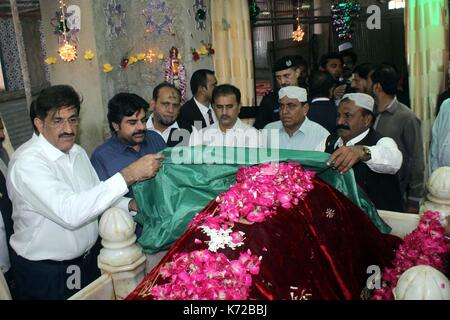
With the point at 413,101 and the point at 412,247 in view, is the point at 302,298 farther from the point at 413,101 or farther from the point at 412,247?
the point at 413,101

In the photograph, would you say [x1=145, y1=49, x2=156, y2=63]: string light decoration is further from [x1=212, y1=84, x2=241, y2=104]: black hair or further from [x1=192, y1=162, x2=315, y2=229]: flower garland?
[x1=192, y1=162, x2=315, y2=229]: flower garland

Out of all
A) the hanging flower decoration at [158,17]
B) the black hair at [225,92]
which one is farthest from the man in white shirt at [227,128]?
the hanging flower decoration at [158,17]

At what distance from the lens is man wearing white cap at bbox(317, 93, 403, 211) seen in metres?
2.35

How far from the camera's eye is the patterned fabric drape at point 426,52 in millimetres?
5188

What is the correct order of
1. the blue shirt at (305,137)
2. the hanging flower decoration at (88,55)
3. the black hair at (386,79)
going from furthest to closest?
the hanging flower decoration at (88,55) < the black hair at (386,79) < the blue shirt at (305,137)

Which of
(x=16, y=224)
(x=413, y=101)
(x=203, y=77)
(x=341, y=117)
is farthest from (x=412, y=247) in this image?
(x=413, y=101)

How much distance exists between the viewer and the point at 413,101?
5484 mm

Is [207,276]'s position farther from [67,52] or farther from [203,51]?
[203,51]

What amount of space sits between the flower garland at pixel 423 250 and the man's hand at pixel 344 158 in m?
0.46

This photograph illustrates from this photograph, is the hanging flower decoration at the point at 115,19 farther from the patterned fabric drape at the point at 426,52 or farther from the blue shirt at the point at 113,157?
the patterned fabric drape at the point at 426,52

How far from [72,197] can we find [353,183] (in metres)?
1.50

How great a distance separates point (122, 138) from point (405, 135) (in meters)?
2.44

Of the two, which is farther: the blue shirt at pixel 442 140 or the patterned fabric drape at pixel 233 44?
the patterned fabric drape at pixel 233 44
